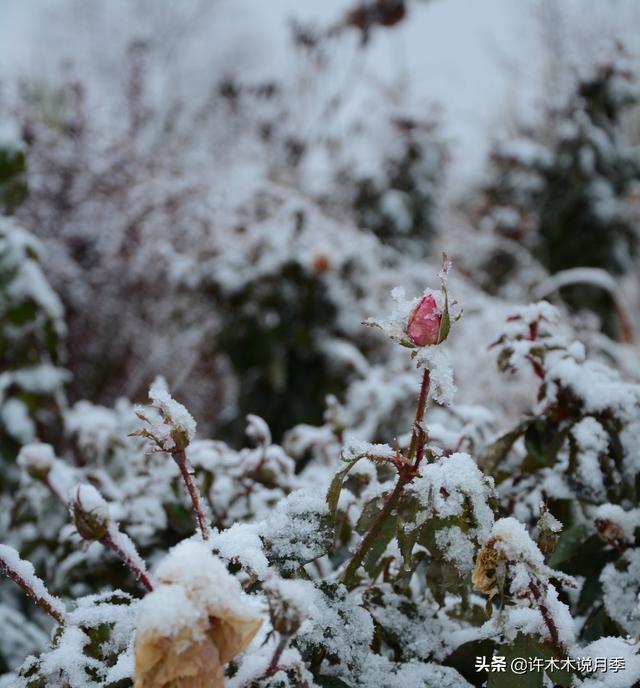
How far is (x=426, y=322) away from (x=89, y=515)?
255mm

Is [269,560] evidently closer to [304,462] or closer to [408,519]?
[408,519]

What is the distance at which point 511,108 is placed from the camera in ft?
24.3

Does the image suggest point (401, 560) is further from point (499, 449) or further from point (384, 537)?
point (499, 449)

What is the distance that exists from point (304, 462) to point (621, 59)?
2527mm

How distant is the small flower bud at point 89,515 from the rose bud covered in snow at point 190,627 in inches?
3.5

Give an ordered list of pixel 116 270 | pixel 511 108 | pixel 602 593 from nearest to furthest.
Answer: pixel 602 593, pixel 116 270, pixel 511 108

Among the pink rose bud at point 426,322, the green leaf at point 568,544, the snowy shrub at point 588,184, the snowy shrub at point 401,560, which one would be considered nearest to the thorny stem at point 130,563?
the snowy shrub at point 401,560

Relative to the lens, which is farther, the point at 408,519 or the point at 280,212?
the point at 280,212

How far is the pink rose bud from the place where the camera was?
1.55ft

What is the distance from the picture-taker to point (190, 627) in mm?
345

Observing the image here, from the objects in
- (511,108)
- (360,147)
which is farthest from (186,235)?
(511,108)

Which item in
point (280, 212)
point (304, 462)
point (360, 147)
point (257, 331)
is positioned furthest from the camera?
point (360, 147)

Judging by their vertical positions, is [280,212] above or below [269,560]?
above

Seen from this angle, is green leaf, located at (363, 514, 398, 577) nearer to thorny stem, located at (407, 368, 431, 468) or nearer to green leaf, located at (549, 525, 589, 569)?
thorny stem, located at (407, 368, 431, 468)
